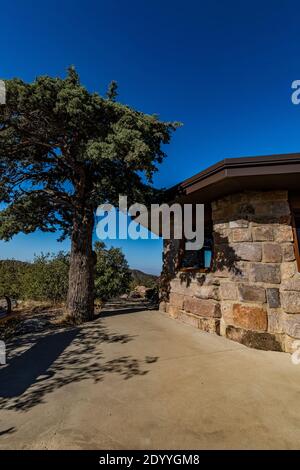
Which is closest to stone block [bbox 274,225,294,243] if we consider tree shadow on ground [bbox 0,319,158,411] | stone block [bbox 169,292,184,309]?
stone block [bbox 169,292,184,309]

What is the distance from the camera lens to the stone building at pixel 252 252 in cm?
420

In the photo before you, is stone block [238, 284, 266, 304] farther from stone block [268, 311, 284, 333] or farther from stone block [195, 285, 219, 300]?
stone block [195, 285, 219, 300]

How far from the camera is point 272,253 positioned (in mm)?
4516

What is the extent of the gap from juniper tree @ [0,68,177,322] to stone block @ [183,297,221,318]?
2705 millimetres

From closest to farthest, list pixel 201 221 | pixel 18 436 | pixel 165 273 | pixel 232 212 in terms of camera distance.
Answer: pixel 18 436 → pixel 232 212 → pixel 201 221 → pixel 165 273

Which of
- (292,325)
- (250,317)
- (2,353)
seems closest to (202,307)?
(250,317)

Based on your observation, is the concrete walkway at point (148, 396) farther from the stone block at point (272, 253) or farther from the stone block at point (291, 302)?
the stone block at point (272, 253)

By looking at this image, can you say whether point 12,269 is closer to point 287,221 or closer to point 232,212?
point 232,212

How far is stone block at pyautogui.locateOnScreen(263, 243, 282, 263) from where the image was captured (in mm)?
4473

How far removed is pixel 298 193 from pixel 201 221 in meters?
2.34

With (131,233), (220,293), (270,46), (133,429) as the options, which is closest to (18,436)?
(133,429)

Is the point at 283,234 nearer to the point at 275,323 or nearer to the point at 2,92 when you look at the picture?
the point at 275,323

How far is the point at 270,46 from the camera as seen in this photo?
802cm
